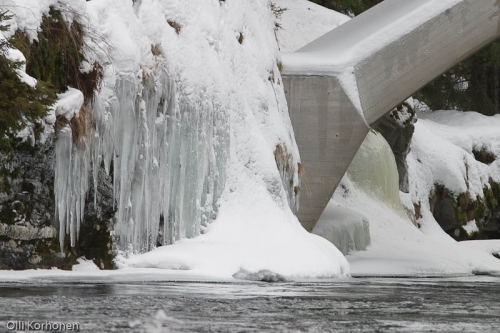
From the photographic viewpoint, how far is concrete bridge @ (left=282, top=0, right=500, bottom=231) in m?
16.9

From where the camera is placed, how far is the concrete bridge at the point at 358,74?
16938 mm

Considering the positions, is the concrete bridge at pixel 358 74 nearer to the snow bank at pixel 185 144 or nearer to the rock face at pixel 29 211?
the snow bank at pixel 185 144

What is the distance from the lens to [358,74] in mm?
17094

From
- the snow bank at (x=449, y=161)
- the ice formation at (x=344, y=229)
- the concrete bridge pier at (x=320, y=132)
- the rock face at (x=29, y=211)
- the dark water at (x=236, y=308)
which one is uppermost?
→ the snow bank at (x=449, y=161)

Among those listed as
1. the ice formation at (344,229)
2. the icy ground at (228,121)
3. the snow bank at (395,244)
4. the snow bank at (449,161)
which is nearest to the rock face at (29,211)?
the icy ground at (228,121)

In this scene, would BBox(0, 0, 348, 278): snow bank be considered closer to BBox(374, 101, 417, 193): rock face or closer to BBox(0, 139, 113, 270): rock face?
BBox(0, 139, 113, 270): rock face

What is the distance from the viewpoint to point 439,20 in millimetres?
17797

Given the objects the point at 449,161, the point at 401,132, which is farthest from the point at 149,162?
the point at 449,161

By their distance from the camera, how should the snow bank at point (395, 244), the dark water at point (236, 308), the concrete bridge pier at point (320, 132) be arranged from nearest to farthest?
the dark water at point (236, 308), the concrete bridge pier at point (320, 132), the snow bank at point (395, 244)

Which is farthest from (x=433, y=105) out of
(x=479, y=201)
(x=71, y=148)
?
(x=71, y=148)

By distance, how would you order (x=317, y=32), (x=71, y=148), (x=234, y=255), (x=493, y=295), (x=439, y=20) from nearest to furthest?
1. (x=493, y=295)
2. (x=71, y=148)
3. (x=234, y=255)
4. (x=439, y=20)
5. (x=317, y=32)

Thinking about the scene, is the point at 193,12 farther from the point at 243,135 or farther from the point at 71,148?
the point at 71,148

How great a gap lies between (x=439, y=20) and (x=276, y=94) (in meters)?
4.04

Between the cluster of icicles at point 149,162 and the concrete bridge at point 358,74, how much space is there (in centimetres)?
425
